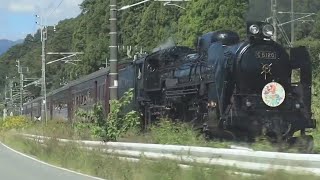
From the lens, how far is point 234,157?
995 centimetres

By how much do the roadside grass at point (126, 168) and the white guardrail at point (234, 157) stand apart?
137 millimetres

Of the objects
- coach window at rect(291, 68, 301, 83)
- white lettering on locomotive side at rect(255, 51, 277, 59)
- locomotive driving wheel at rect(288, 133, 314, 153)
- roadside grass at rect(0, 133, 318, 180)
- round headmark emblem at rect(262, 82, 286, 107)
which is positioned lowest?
roadside grass at rect(0, 133, 318, 180)

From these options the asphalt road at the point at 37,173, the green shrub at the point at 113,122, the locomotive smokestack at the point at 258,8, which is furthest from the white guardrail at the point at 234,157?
the locomotive smokestack at the point at 258,8

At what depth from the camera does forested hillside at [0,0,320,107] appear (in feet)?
178

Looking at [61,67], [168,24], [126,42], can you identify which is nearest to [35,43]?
[61,67]

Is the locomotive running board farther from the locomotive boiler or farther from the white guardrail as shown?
the white guardrail

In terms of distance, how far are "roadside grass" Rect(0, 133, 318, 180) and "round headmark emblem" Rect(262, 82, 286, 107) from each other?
4.20 meters

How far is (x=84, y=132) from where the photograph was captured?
21625 mm

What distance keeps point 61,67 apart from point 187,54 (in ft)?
315

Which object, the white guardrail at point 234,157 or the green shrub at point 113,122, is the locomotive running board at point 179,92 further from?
the white guardrail at point 234,157

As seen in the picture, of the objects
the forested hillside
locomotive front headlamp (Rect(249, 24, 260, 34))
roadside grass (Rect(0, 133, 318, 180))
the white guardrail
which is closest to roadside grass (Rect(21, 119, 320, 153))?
roadside grass (Rect(0, 133, 318, 180))

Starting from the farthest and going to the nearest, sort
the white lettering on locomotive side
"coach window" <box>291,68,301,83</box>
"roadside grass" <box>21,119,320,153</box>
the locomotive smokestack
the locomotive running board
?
the locomotive smokestack < the locomotive running board < "coach window" <box>291,68,301,83</box> < the white lettering on locomotive side < "roadside grass" <box>21,119,320,153</box>

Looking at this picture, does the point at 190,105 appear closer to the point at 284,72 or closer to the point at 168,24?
the point at 284,72

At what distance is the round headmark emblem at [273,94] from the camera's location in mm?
15758
